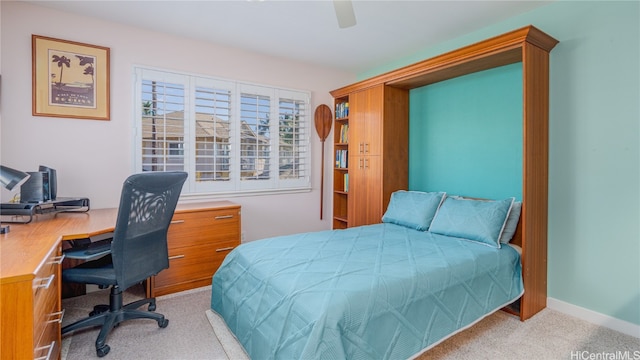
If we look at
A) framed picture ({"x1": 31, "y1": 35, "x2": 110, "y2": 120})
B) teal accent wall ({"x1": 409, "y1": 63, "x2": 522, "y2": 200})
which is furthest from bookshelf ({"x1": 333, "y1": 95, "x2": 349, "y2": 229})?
framed picture ({"x1": 31, "y1": 35, "x2": 110, "y2": 120})

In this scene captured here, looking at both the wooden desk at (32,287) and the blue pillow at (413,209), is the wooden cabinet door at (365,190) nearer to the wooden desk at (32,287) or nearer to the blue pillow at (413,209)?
the blue pillow at (413,209)

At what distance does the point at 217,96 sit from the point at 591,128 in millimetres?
3403

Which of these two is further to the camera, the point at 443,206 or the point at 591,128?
the point at 443,206

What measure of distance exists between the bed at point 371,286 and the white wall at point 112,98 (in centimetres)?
154

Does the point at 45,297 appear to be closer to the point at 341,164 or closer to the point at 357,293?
the point at 357,293

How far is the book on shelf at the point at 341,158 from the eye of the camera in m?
4.07

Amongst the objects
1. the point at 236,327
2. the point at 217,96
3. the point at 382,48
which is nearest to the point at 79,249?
the point at 236,327

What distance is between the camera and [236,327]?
1923mm

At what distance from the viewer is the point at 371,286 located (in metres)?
1.55

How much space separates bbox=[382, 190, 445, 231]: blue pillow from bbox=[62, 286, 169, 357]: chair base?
2158 mm

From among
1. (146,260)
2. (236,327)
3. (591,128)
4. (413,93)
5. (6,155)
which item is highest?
(413,93)

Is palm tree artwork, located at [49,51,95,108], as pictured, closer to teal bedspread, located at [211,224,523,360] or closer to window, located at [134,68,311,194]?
window, located at [134,68,311,194]

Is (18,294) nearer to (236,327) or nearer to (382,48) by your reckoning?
(236,327)

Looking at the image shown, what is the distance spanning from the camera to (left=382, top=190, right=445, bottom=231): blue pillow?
111 inches
